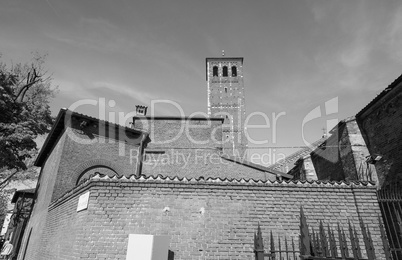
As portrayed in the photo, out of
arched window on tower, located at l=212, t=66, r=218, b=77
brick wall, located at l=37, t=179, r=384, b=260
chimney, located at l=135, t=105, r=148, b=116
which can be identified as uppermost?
arched window on tower, located at l=212, t=66, r=218, b=77

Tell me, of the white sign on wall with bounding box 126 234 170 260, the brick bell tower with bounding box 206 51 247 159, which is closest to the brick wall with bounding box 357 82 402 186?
the white sign on wall with bounding box 126 234 170 260

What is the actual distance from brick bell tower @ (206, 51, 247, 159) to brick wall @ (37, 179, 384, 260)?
24.9m

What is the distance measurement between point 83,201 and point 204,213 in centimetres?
342

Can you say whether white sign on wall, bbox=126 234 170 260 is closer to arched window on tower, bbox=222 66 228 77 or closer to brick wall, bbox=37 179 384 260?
brick wall, bbox=37 179 384 260

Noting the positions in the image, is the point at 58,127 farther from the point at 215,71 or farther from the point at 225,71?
the point at 225,71

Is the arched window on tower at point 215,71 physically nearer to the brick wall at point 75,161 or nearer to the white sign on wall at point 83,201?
the brick wall at point 75,161

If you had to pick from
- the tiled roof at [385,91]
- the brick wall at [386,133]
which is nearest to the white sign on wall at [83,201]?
the brick wall at [386,133]

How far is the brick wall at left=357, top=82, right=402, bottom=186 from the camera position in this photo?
988cm

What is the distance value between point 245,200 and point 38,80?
54.0 ft

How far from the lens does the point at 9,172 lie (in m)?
18.9

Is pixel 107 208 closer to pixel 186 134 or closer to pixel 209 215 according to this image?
pixel 209 215

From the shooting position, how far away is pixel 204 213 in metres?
6.82

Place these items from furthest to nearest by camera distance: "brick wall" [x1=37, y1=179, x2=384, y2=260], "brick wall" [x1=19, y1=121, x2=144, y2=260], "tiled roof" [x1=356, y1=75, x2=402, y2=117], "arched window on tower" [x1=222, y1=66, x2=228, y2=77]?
"arched window on tower" [x1=222, y1=66, x2=228, y2=77] → "brick wall" [x1=19, y1=121, x2=144, y2=260] → "tiled roof" [x1=356, y1=75, x2=402, y2=117] → "brick wall" [x1=37, y1=179, x2=384, y2=260]

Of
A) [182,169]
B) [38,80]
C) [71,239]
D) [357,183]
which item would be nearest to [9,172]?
[38,80]
